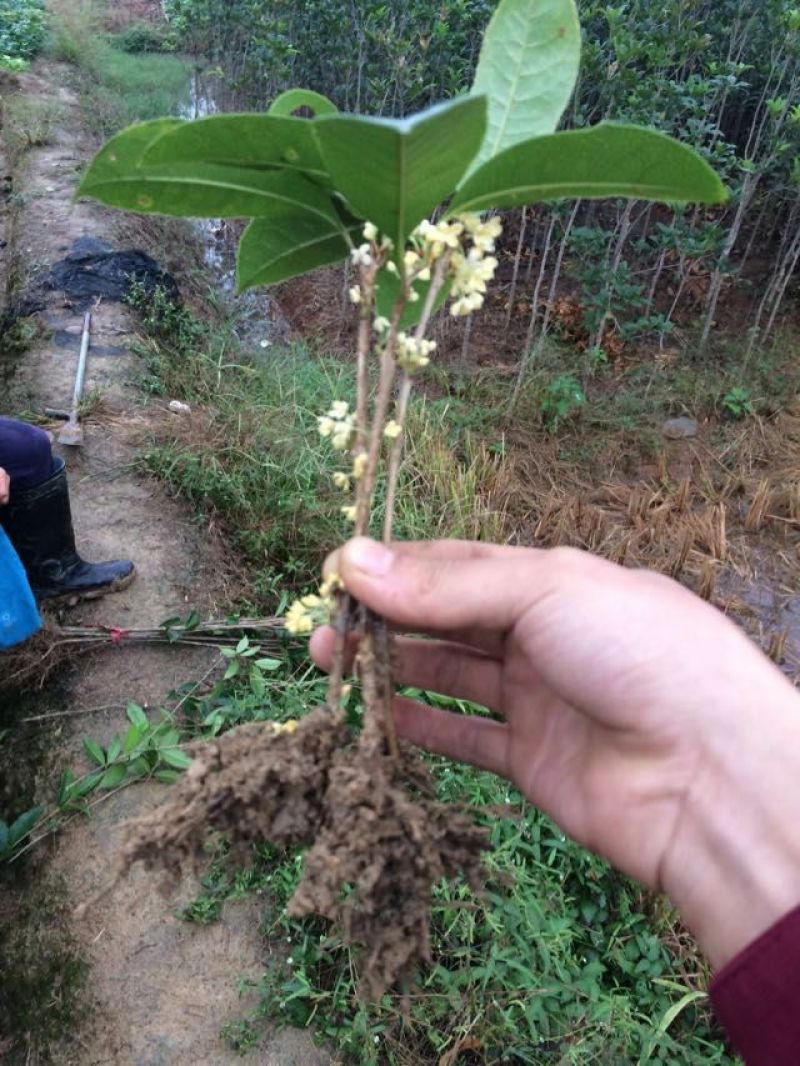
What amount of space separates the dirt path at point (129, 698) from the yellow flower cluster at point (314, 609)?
45cm

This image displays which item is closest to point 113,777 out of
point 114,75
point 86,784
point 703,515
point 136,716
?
point 86,784

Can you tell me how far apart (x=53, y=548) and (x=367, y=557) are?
202 centimetres

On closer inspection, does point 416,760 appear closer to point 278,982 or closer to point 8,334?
point 278,982

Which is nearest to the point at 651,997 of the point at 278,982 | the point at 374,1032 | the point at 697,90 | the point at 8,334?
the point at 374,1032

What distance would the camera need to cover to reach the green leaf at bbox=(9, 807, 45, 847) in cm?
208

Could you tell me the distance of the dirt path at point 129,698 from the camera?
1841 millimetres

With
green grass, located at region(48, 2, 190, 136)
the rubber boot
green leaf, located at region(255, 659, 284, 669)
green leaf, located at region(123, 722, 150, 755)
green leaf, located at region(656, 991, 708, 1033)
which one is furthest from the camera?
green grass, located at region(48, 2, 190, 136)

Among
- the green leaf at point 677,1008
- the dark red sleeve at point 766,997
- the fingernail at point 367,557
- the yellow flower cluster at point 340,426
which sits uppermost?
the yellow flower cluster at point 340,426

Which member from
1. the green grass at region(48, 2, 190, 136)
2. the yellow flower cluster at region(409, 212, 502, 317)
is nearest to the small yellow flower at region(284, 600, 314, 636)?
the yellow flower cluster at region(409, 212, 502, 317)

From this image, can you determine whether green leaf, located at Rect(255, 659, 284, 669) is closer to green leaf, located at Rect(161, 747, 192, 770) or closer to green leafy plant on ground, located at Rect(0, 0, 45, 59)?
green leaf, located at Rect(161, 747, 192, 770)

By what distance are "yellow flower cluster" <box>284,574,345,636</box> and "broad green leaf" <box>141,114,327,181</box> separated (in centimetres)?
56

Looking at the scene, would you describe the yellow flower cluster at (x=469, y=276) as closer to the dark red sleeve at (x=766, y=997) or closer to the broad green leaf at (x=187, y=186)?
the broad green leaf at (x=187, y=186)

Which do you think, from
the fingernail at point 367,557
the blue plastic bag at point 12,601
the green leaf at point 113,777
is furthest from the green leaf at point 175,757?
the fingernail at point 367,557

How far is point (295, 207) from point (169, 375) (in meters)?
3.26
